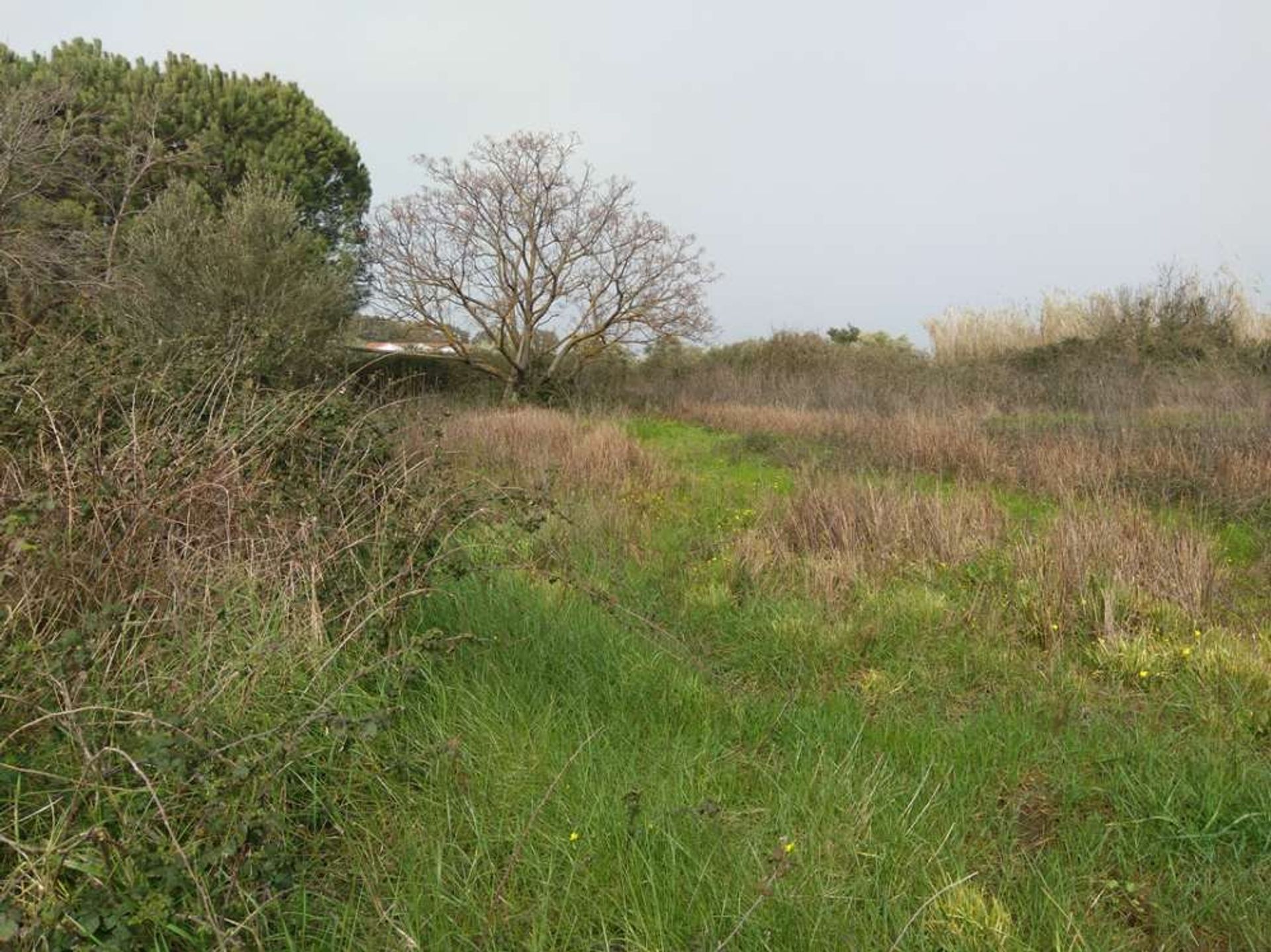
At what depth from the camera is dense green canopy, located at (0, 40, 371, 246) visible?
50.4 ft

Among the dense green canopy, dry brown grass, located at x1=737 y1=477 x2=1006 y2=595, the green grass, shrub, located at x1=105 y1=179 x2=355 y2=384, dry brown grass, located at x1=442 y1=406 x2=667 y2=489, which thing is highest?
the dense green canopy

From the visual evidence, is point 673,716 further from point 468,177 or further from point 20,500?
point 468,177

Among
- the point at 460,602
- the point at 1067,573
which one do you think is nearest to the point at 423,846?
the point at 460,602

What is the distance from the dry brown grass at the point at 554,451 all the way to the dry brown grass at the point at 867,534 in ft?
6.06

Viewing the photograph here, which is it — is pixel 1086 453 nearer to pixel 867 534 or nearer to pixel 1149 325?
pixel 867 534

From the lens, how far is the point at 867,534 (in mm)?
5207

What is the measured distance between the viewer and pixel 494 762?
227 centimetres

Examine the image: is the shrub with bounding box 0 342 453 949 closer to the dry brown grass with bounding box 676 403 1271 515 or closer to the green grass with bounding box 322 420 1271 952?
the green grass with bounding box 322 420 1271 952

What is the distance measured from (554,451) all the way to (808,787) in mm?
6745

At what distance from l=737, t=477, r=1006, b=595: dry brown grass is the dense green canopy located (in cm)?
1248

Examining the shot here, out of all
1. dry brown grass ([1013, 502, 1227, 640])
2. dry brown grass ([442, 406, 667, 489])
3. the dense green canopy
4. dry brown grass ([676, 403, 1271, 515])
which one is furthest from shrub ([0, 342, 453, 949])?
the dense green canopy

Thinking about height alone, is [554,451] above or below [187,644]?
above

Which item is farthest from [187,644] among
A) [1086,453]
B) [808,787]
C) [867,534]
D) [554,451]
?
[1086,453]

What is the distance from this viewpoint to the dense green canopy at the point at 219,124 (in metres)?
15.4
